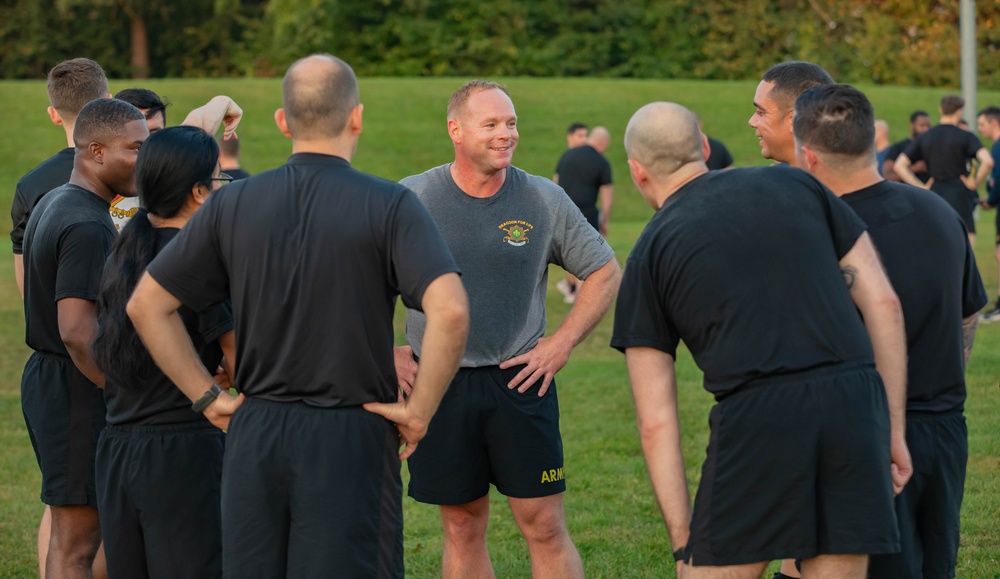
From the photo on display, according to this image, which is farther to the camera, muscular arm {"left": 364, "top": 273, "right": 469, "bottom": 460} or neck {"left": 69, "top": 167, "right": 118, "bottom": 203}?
neck {"left": 69, "top": 167, "right": 118, "bottom": 203}

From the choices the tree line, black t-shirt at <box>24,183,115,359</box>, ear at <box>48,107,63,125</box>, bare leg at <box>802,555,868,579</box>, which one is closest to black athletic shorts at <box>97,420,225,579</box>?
black t-shirt at <box>24,183,115,359</box>

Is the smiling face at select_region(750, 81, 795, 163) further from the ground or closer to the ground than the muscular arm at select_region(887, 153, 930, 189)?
further from the ground

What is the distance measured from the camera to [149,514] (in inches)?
152

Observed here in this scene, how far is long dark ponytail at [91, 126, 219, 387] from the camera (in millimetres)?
3811

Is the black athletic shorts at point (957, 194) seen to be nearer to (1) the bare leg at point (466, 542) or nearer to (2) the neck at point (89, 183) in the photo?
(1) the bare leg at point (466, 542)

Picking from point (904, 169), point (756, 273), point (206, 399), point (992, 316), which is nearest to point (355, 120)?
point (206, 399)

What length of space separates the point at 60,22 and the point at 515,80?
2245 cm

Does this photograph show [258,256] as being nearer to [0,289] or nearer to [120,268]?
[120,268]

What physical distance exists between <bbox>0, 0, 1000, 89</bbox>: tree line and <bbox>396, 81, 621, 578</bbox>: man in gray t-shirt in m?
41.3

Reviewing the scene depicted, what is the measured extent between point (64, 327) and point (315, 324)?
1.28 m

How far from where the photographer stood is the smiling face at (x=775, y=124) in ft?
14.9

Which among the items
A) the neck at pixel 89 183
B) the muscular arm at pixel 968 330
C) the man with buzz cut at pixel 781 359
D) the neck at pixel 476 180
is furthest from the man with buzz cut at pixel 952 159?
the neck at pixel 89 183

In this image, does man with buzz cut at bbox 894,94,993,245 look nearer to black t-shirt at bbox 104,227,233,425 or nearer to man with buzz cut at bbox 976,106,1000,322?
man with buzz cut at bbox 976,106,1000,322

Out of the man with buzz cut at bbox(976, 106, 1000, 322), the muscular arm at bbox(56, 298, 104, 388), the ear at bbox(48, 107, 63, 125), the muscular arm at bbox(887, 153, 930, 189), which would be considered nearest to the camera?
the muscular arm at bbox(56, 298, 104, 388)
